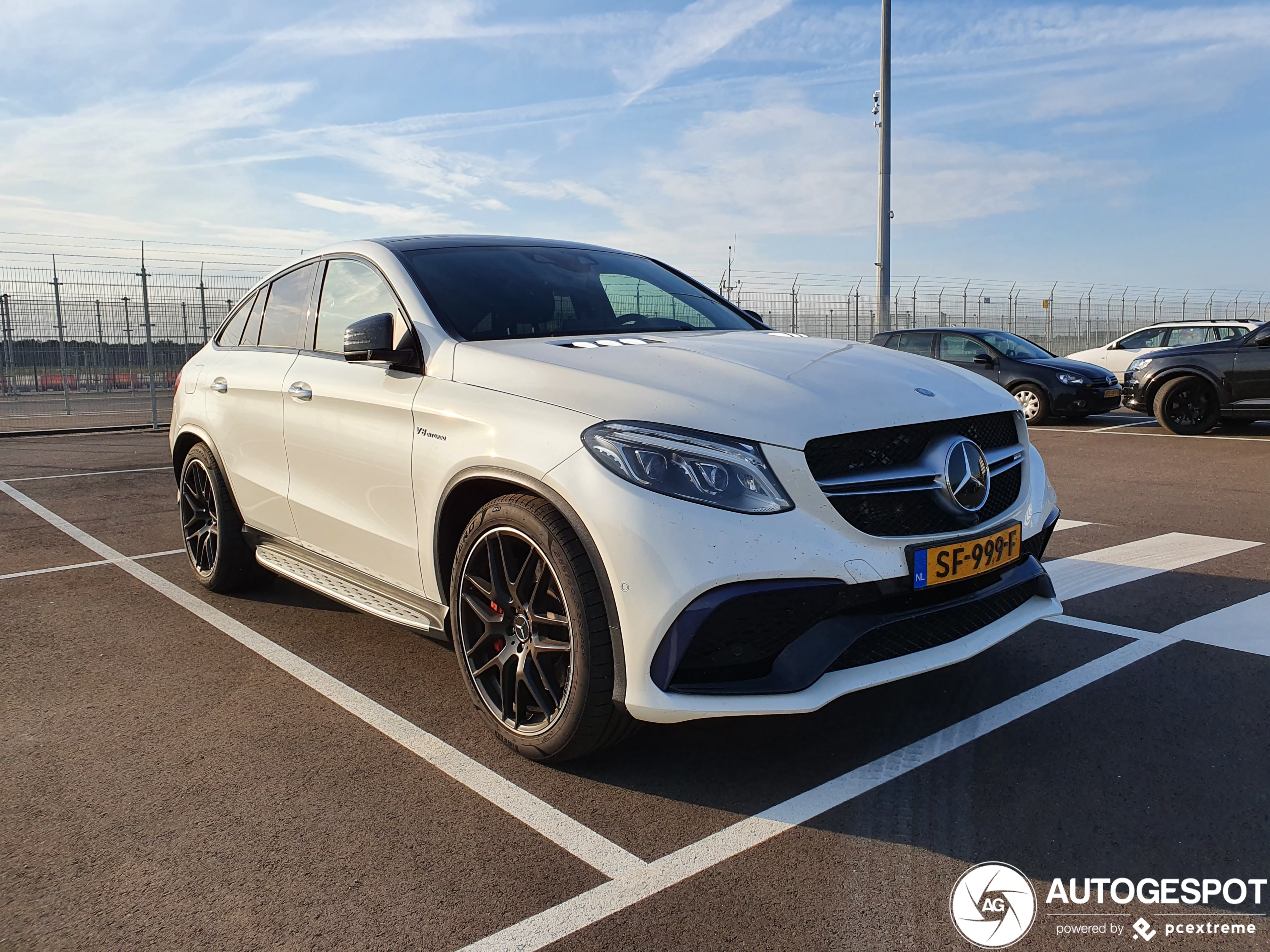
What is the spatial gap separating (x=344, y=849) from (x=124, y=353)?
17.0 m

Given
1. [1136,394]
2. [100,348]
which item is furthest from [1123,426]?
[100,348]

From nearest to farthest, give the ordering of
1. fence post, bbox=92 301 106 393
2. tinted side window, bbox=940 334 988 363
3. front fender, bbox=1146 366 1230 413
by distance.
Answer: front fender, bbox=1146 366 1230 413
tinted side window, bbox=940 334 988 363
fence post, bbox=92 301 106 393

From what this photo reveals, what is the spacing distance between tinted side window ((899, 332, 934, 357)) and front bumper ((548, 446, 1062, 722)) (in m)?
13.8

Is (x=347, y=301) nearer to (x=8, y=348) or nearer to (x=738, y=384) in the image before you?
(x=738, y=384)

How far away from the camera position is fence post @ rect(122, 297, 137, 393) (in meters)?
16.6

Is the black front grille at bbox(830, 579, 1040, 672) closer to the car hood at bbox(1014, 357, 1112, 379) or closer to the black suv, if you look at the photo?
the black suv

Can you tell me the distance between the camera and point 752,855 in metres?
2.47

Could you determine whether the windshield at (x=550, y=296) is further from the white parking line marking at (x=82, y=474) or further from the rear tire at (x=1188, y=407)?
the rear tire at (x=1188, y=407)

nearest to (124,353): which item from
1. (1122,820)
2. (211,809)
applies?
(211,809)

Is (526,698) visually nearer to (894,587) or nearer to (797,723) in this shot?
(797,723)

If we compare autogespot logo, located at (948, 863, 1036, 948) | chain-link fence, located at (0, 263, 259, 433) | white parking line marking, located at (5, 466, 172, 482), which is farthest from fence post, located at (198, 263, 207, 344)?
autogespot logo, located at (948, 863, 1036, 948)

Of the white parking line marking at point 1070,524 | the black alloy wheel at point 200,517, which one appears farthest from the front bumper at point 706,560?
the white parking line marking at point 1070,524

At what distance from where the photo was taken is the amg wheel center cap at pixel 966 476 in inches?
115

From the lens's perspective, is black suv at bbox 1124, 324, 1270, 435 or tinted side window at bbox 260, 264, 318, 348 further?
black suv at bbox 1124, 324, 1270, 435
